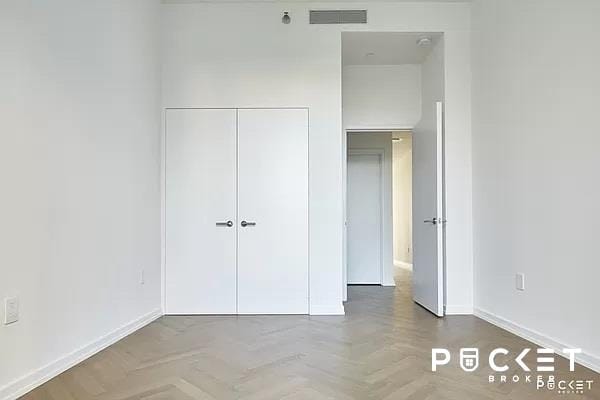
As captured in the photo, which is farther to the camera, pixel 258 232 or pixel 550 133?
pixel 258 232

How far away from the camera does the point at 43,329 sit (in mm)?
2582

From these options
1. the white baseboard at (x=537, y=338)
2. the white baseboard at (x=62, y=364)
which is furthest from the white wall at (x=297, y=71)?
the white baseboard at (x=62, y=364)

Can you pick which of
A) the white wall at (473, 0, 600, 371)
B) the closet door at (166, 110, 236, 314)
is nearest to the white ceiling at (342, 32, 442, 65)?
the white wall at (473, 0, 600, 371)

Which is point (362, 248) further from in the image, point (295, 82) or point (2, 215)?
point (2, 215)

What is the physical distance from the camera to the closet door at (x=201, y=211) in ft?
14.6

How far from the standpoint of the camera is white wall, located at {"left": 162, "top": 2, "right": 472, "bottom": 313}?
4.48 m

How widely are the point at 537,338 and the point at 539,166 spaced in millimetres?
1239

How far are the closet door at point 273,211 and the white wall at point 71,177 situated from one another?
892 mm

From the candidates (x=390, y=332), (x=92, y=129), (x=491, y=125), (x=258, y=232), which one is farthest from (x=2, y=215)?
(x=491, y=125)

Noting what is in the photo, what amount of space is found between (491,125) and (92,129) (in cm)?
326

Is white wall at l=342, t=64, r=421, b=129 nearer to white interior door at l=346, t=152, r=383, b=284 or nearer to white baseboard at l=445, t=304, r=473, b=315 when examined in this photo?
white interior door at l=346, t=152, r=383, b=284

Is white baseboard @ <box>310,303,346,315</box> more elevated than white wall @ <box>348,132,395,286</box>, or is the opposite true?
white wall @ <box>348,132,395,286</box>

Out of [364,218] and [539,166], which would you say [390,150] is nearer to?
[364,218]

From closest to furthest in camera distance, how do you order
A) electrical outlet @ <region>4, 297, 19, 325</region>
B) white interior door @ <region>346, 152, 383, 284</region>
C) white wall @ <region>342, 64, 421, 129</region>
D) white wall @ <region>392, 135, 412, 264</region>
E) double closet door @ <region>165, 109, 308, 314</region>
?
1. electrical outlet @ <region>4, 297, 19, 325</region>
2. double closet door @ <region>165, 109, 308, 314</region>
3. white wall @ <region>342, 64, 421, 129</region>
4. white interior door @ <region>346, 152, 383, 284</region>
5. white wall @ <region>392, 135, 412, 264</region>
